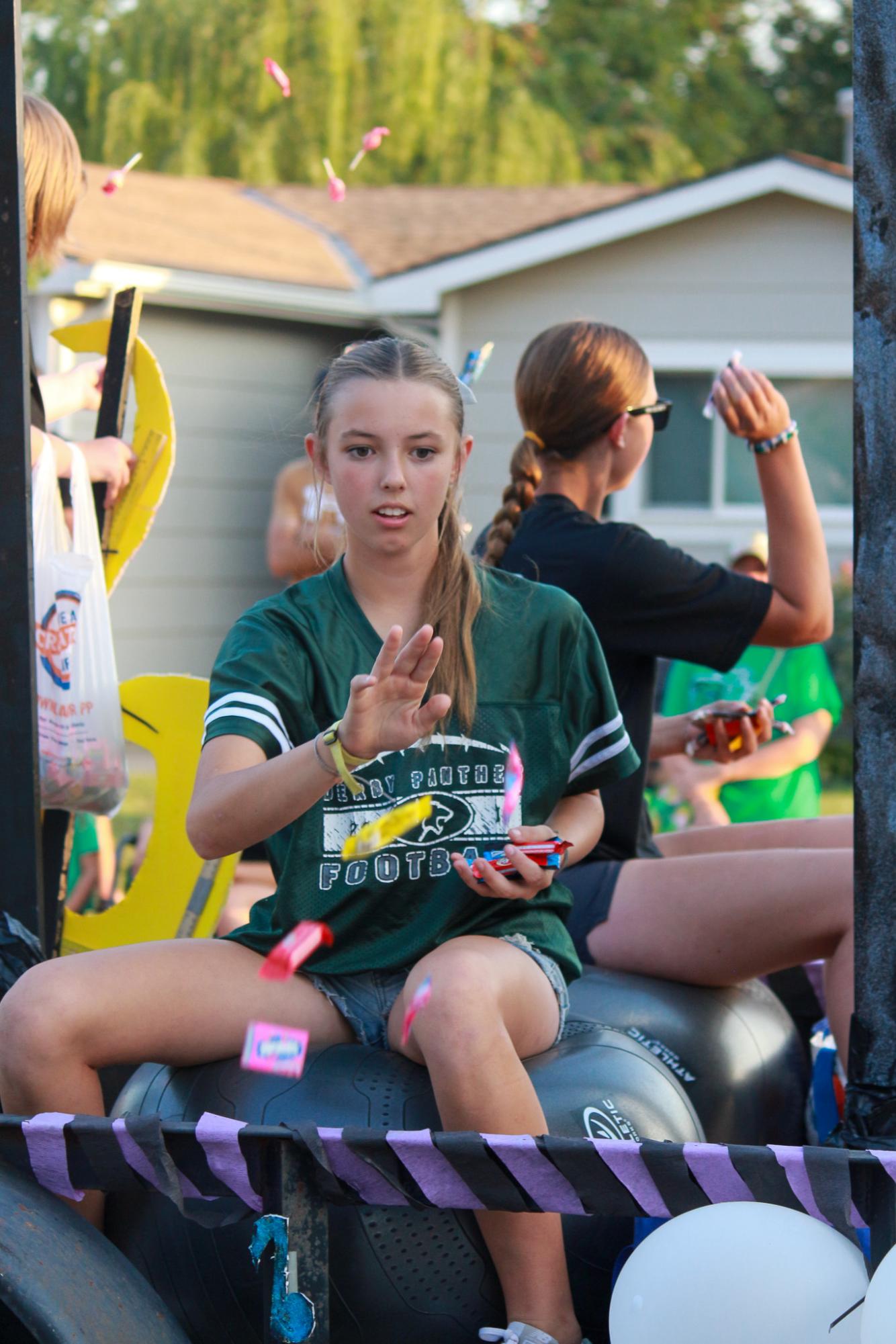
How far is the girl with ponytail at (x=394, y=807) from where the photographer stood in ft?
6.84

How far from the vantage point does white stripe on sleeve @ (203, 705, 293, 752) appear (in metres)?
2.22

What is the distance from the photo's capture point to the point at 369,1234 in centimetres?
212

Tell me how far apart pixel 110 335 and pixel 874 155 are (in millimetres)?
1775

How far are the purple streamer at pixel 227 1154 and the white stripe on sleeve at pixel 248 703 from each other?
602mm

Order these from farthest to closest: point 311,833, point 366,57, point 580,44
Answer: point 580,44 < point 366,57 < point 311,833

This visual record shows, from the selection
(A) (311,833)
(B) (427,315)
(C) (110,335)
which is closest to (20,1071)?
(A) (311,833)

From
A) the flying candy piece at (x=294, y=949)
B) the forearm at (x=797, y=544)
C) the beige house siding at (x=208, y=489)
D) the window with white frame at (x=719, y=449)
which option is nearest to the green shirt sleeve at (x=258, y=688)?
the flying candy piece at (x=294, y=949)

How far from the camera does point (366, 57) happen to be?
20.0 m

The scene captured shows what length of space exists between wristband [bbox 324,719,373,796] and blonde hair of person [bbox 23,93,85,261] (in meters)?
1.32

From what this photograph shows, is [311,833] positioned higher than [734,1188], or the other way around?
[311,833]

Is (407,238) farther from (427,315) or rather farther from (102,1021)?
(102,1021)

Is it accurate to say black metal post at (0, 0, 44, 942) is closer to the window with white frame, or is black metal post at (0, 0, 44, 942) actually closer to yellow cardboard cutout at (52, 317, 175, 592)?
yellow cardboard cutout at (52, 317, 175, 592)

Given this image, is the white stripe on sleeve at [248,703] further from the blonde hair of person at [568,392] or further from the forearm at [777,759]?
the forearm at [777,759]

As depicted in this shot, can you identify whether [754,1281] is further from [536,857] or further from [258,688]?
[258,688]
